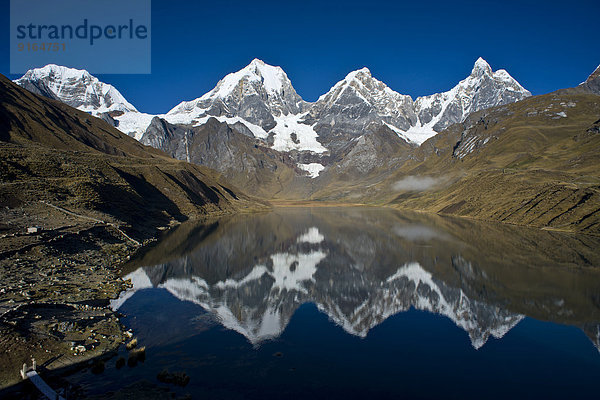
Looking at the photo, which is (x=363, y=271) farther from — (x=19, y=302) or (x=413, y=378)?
(x=19, y=302)

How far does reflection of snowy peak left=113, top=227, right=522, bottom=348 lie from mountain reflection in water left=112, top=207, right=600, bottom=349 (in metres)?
0.12

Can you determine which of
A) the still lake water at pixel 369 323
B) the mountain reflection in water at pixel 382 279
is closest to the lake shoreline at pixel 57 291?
the still lake water at pixel 369 323

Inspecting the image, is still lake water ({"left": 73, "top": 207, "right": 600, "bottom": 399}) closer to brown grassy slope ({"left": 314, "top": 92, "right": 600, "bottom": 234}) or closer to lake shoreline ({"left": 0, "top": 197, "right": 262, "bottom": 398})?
lake shoreline ({"left": 0, "top": 197, "right": 262, "bottom": 398})

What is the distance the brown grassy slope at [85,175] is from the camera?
217ft

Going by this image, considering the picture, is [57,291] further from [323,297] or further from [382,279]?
[382,279]

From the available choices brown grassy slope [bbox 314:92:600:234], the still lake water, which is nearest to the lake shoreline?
the still lake water

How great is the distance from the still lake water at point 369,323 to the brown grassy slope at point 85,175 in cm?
2048

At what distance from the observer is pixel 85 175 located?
7956cm

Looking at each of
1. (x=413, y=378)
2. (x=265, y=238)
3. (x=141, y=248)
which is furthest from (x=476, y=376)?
(x=265, y=238)

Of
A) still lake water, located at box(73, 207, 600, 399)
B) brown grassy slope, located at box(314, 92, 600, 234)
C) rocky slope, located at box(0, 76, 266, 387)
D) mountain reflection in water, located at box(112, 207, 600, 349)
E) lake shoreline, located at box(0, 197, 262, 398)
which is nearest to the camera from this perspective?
lake shoreline, located at box(0, 197, 262, 398)

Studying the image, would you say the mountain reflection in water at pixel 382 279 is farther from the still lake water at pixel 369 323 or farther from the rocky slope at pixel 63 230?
the rocky slope at pixel 63 230

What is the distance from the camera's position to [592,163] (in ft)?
422

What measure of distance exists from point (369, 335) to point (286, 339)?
24.2 feet

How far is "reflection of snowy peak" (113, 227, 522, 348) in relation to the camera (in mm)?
32188
